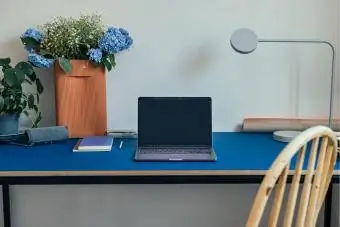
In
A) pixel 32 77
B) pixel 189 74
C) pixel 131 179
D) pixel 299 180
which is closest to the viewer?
pixel 299 180

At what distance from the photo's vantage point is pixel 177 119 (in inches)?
68.4

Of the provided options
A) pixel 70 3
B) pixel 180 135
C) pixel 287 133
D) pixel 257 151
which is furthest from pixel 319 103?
pixel 70 3

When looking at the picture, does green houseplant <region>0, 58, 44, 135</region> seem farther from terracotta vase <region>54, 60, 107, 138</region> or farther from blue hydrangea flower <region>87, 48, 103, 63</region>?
blue hydrangea flower <region>87, 48, 103, 63</region>

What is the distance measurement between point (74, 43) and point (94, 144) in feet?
1.35

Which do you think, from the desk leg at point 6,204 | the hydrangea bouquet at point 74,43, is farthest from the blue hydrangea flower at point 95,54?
the desk leg at point 6,204

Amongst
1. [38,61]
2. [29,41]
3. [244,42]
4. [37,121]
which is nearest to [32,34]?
[29,41]

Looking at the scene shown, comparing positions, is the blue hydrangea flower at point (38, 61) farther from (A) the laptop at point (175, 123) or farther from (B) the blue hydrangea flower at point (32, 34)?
(A) the laptop at point (175, 123)

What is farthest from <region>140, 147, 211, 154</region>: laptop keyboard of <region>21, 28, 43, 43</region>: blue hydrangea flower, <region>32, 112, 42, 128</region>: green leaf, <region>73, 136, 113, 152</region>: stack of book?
<region>21, 28, 43, 43</region>: blue hydrangea flower

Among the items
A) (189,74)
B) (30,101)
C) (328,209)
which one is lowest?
(328,209)

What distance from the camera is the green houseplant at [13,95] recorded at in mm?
1792

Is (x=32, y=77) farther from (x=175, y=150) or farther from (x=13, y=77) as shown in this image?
(x=175, y=150)

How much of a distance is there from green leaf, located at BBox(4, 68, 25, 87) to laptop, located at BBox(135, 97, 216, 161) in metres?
0.48

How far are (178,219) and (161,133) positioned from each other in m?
0.53

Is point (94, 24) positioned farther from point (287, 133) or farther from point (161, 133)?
point (287, 133)
